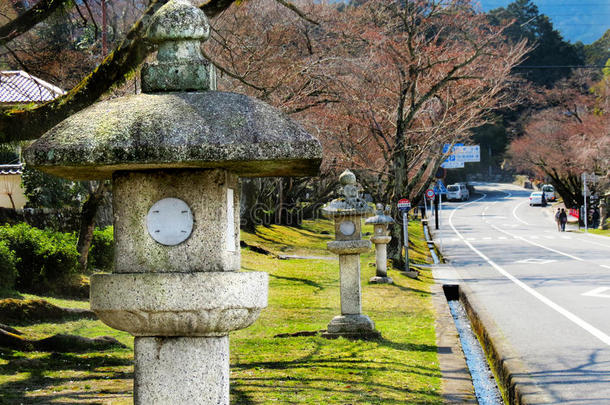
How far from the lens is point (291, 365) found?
988cm

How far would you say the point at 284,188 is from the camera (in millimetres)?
42031

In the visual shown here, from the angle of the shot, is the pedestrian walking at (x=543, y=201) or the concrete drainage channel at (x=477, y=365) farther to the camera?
the pedestrian walking at (x=543, y=201)

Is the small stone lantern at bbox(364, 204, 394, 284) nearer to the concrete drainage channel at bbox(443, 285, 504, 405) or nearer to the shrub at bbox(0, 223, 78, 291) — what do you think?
the concrete drainage channel at bbox(443, 285, 504, 405)

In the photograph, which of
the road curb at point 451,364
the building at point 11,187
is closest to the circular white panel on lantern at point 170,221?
the road curb at point 451,364

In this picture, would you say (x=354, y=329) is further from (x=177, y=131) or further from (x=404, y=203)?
(x=404, y=203)

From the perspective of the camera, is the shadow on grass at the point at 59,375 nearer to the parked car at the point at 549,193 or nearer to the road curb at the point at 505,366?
the road curb at the point at 505,366

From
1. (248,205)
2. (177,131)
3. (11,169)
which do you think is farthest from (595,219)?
(177,131)

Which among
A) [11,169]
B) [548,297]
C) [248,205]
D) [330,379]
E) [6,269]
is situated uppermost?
[11,169]

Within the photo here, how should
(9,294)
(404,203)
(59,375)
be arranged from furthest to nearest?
(404,203) < (9,294) < (59,375)

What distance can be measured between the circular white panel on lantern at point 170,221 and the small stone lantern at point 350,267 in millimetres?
8483

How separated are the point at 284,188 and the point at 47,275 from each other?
91.1 ft

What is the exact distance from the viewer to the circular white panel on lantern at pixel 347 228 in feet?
42.0

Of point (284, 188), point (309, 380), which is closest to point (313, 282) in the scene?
point (309, 380)

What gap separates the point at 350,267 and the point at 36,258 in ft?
21.4
